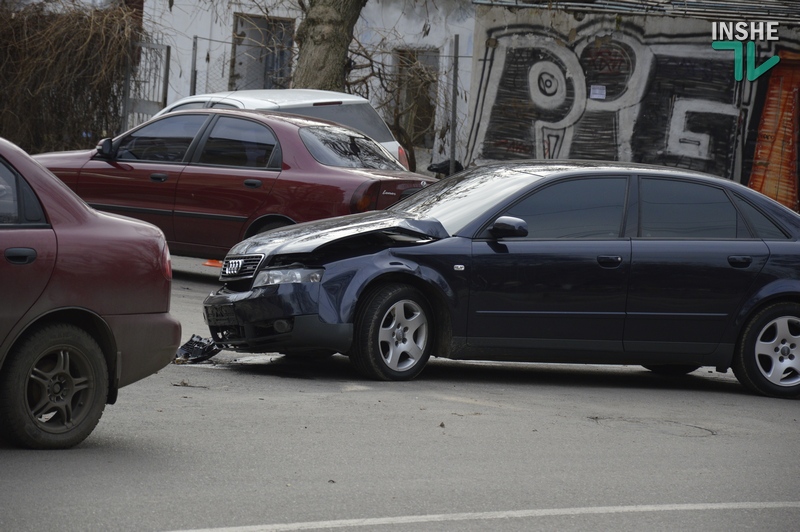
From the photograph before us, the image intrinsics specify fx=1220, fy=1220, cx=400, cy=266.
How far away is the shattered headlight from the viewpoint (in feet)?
A: 27.1

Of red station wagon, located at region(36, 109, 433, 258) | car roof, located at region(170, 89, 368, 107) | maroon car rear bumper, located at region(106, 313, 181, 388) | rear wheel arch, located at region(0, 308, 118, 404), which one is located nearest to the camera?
rear wheel arch, located at region(0, 308, 118, 404)

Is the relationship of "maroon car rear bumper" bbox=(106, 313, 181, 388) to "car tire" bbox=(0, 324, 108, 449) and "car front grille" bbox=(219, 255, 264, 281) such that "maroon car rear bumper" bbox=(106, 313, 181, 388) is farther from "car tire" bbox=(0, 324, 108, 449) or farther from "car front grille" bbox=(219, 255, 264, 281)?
"car front grille" bbox=(219, 255, 264, 281)

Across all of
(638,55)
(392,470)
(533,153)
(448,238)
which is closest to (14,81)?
(533,153)

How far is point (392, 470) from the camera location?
19.2 feet

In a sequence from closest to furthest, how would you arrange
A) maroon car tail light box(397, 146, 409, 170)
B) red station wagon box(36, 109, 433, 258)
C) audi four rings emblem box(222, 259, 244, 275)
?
1. audi four rings emblem box(222, 259, 244, 275)
2. red station wagon box(36, 109, 433, 258)
3. maroon car tail light box(397, 146, 409, 170)

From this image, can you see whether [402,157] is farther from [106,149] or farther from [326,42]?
[326,42]

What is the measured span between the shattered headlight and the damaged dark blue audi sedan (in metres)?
0.01

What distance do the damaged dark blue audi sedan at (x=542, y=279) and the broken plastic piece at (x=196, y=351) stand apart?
1.06ft

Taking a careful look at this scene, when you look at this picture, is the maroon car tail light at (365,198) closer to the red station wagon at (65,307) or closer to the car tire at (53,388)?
the red station wagon at (65,307)

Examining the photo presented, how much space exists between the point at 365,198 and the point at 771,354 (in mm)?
4128

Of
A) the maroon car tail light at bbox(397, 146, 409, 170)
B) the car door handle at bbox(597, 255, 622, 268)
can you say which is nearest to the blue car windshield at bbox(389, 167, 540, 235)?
the car door handle at bbox(597, 255, 622, 268)

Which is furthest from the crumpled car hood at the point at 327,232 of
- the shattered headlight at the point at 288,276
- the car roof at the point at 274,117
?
the car roof at the point at 274,117

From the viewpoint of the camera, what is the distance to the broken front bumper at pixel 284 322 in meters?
8.21

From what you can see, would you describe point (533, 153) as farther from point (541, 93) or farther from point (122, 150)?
point (122, 150)
